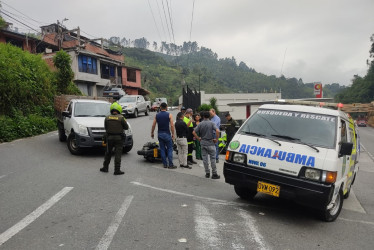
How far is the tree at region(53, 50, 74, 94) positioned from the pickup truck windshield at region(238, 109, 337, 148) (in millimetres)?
18577

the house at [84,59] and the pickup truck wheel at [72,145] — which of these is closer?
the pickup truck wheel at [72,145]

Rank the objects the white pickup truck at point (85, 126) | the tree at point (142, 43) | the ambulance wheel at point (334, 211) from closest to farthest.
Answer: the ambulance wheel at point (334, 211)
the white pickup truck at point (85, 126)
the tree at point (142, 43)

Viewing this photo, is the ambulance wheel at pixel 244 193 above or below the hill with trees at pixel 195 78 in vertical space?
below

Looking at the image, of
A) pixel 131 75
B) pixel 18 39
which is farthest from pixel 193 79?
Result: pixel 18 39

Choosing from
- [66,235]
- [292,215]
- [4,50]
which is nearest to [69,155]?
[66,235]

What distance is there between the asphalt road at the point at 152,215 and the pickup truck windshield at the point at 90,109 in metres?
2.87

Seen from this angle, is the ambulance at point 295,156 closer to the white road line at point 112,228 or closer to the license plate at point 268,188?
the license plate at point 268,188

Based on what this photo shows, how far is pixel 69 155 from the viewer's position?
978cm

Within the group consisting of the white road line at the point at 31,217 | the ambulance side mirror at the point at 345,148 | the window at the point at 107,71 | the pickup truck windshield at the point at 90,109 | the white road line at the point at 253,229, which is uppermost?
the window at the point at 107,71

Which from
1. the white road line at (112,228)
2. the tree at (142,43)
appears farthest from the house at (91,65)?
the tree at (142,43)

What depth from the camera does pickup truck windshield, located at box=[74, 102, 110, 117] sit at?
10414mm

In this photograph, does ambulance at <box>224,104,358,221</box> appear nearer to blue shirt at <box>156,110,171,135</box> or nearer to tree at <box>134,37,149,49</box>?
blue shirt at <box>156,110,171,135</box>

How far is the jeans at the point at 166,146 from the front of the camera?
27.6ft

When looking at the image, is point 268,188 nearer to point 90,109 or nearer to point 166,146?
point 166,146
